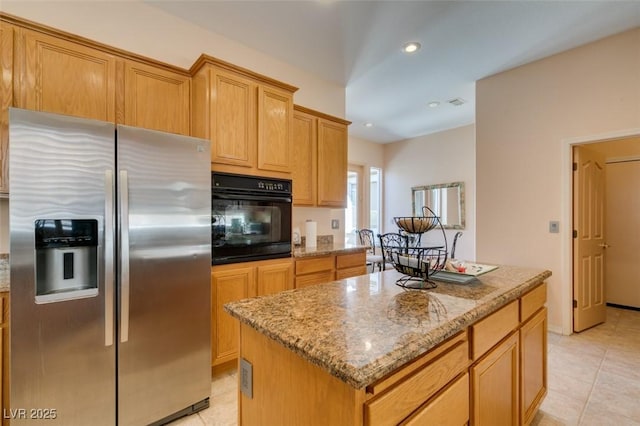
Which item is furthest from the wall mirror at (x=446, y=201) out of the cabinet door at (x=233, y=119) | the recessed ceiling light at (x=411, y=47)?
the cabinet door at (x=233, y=119)

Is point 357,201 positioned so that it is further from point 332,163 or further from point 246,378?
point 246,378

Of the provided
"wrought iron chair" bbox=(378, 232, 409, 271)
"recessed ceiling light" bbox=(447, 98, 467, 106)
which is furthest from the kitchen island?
"recessed ceiling light" bbox=(447, 98, 467, 106)

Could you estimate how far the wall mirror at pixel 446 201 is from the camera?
5.35m

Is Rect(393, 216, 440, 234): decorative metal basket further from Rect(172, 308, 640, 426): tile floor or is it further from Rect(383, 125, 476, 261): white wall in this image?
Rect(383, 125, 476, 261): white wall

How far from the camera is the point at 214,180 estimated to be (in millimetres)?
2135

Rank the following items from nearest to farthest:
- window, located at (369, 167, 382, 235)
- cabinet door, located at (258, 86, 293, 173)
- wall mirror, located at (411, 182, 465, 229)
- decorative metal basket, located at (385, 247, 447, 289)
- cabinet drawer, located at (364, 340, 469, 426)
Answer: cabinet drawer, located at (364, 340, 469, 426) → decorative metal basket, located at (385, 247, 447, 289) → cabinet door, located at (258, 86, 293, 173) → wall mirror, located at (411, 182, 465, 229) → window, located at (369, 167, 382, 235)

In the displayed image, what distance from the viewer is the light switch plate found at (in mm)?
999

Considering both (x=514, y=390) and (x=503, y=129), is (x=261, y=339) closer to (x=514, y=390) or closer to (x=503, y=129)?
(x=514, y=390)

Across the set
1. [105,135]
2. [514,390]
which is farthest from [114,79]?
[514,390]

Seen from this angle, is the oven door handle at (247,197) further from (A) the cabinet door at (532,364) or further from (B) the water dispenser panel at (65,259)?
(A) the cabinet door at (532,364)

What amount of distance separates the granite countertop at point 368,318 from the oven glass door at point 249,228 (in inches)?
42.9

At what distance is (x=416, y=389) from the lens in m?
0.81

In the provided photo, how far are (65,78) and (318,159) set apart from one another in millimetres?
2252

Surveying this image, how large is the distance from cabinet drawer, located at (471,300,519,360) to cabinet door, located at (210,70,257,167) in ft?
6.52
